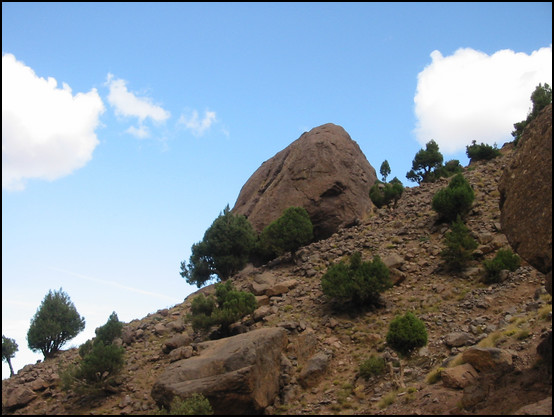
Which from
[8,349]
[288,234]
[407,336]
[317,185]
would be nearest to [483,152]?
→ [317,185]

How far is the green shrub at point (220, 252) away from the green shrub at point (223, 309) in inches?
372

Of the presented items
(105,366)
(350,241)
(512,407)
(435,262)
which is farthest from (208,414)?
(350,241)

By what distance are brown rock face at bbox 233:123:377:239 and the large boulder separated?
19986mm

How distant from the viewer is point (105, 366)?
19.7m

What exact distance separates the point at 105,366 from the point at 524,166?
17.7 metres

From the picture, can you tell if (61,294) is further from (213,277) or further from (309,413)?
(309,413)

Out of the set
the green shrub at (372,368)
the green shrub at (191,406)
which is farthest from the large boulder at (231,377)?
the green shrub at (372,368)

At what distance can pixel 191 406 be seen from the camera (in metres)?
14.8

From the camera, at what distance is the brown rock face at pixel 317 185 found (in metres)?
37.8

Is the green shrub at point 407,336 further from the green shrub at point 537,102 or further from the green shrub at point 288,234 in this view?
the green shrub at point 537,102

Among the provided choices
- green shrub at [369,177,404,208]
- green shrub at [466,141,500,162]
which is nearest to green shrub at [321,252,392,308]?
green shrub at [369,177,404,208]

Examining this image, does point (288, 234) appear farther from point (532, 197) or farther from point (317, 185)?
point (532, 197)

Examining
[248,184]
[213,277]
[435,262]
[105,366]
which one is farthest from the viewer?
[248,184]

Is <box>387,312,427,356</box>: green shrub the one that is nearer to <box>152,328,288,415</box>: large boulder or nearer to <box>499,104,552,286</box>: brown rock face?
<box>152,328,288,415</box>: large boulder
